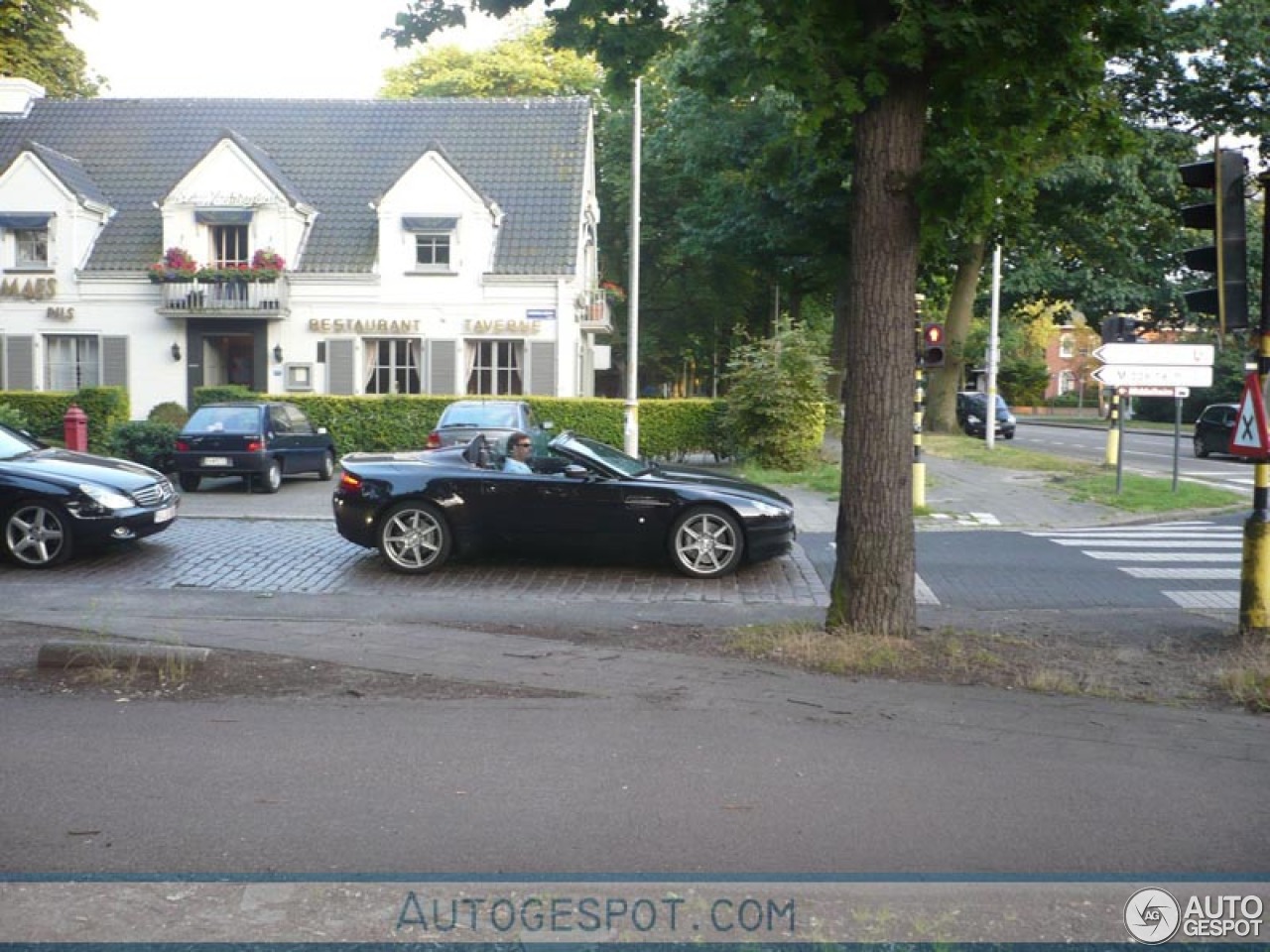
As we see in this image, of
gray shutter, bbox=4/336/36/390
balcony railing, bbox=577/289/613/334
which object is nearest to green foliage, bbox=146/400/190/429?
gray shutter, bbox=4/336/36/390

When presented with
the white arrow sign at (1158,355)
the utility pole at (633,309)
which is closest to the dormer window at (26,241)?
the utility pole at (633,309)

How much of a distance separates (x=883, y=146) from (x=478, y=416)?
46.2 feet

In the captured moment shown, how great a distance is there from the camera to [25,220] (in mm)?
31641

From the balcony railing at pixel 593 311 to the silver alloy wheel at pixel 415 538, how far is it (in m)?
21.2

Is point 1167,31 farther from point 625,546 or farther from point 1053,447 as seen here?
point 625,546

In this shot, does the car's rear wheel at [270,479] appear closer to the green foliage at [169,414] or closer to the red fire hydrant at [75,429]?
the red fire hydrant at [75,429]

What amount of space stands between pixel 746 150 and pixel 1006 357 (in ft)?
189

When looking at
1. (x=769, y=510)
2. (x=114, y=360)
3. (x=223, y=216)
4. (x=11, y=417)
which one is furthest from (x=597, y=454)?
(x=114, y=360)

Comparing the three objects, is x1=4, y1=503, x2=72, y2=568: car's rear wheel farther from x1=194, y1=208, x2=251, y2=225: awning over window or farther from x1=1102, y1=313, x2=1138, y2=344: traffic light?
x1=194, y1=208, x2=251, y2=225: awning over window

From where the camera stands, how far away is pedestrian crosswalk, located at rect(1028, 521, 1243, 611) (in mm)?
11570

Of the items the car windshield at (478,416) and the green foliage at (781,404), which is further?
the green foliage at (781,404)

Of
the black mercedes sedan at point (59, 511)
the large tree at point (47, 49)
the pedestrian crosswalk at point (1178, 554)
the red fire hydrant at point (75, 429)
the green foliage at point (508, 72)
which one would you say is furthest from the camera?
the green foliage at point (508, 72)

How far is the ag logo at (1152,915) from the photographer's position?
399cm

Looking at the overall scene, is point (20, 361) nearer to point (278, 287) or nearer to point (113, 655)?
point (278, 287)
